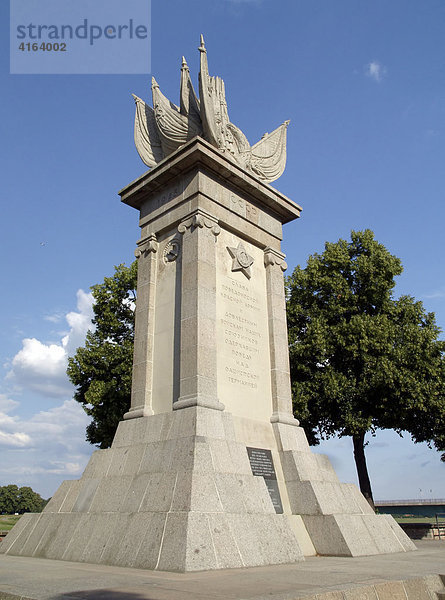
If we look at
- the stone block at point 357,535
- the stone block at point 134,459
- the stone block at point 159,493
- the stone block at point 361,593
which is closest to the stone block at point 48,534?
the stone block at point 134,459

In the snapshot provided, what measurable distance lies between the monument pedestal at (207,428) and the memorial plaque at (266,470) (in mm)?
33

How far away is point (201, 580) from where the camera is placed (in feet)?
22.0

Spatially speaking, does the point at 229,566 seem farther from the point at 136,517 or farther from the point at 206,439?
the point at 206,439

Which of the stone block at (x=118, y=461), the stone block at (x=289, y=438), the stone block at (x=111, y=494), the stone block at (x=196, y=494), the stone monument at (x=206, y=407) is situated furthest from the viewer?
the stone block at (x=289, y=438)

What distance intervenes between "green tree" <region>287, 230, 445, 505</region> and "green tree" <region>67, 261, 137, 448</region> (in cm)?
891

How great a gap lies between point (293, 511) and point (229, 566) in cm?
397

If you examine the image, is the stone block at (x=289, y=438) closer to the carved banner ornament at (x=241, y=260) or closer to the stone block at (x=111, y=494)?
the stone block at (x=111, y=494)

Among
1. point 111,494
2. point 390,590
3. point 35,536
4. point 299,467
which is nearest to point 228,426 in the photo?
point 299,467

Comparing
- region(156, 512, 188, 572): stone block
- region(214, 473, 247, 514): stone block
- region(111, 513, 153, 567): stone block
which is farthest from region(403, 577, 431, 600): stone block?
region(111, 513, 153, 567): stone block

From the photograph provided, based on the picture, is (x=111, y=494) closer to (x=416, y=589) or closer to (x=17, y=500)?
(x=416, y=589)

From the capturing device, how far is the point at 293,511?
11727 millimetres

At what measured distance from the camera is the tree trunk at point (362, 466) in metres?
24.2

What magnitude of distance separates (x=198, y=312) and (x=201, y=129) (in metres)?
5.92

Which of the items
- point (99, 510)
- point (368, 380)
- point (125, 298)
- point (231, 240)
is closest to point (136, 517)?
point (99, 510)
